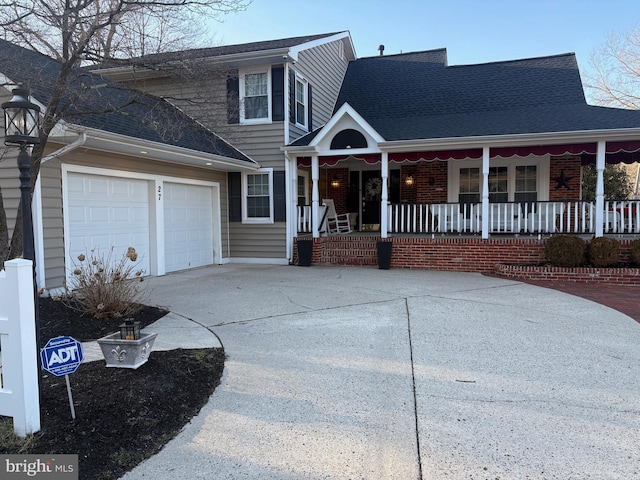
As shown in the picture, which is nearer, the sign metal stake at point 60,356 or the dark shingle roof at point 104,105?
the sign metal stake at point 60,356

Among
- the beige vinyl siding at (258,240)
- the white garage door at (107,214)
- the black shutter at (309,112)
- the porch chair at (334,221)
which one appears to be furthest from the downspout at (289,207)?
the white garage door at (107,214)

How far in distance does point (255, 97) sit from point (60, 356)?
10.3 m

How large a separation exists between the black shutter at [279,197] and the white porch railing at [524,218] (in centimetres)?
50

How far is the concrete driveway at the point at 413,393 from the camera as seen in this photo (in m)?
2.75

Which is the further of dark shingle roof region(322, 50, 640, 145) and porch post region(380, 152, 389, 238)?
porch post region(380, 152, 389, 238)

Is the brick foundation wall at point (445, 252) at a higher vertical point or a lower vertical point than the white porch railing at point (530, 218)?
lower

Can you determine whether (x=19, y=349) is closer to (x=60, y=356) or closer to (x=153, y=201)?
(x=60, y=356)

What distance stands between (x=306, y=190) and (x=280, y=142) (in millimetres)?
2161

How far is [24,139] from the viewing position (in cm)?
324

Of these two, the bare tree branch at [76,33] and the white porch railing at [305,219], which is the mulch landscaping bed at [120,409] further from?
the white porch railing at [305,219]

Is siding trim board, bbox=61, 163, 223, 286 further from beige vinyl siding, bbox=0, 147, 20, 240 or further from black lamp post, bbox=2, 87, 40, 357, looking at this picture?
black lamp post, bbox=2, 87, 40, 357

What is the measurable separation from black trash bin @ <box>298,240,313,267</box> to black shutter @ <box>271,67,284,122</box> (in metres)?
3.42

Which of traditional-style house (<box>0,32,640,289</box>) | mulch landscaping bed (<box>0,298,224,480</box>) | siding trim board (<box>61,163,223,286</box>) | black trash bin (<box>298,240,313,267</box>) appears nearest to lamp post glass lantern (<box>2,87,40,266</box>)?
mulch landscaping bed (<box>0,298,224,480</box>)

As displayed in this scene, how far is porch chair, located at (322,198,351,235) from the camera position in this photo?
14.0 meters
